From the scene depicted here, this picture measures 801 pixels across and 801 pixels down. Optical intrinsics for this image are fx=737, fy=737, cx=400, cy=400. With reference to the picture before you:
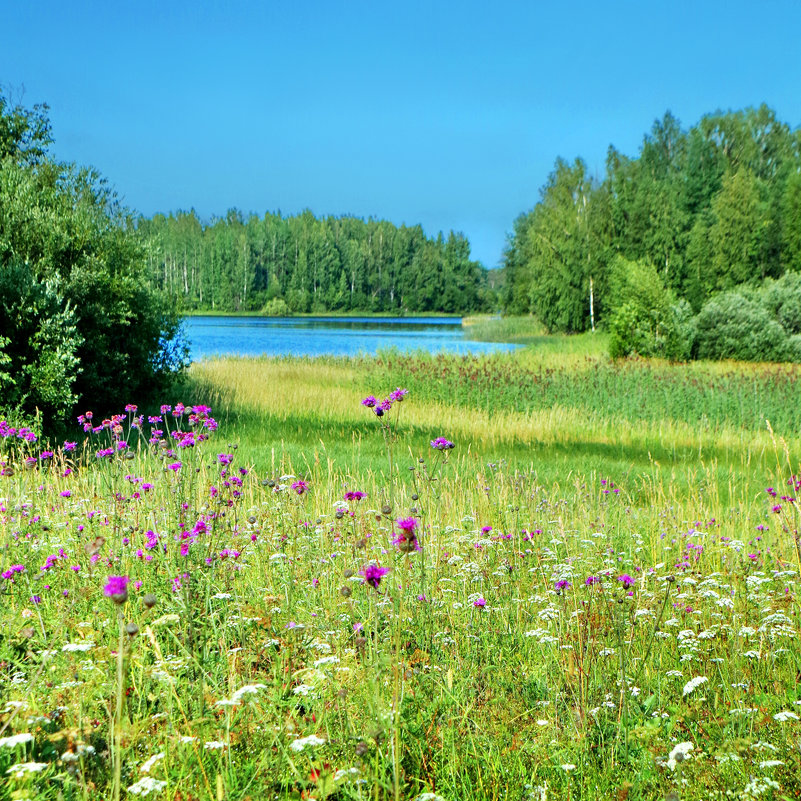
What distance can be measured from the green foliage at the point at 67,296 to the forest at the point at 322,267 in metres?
92.0

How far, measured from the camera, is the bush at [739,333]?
3083 centimetres

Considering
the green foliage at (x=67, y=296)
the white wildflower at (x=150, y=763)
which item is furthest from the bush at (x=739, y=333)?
the white wildflower at (x=150, y=763)

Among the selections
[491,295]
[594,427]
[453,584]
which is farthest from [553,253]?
[491,295]

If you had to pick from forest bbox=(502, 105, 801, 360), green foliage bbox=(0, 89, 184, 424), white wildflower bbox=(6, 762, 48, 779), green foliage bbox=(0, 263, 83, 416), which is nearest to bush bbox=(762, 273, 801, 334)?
forest bbox=(502, 105, 801, 360)

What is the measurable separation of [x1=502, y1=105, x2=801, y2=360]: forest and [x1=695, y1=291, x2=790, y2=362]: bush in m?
0.04

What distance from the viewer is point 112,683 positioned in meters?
2.90

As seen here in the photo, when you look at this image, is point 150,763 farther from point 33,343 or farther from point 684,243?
point 684,243

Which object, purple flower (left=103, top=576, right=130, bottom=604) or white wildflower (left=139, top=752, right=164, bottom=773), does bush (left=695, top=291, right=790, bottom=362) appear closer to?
white wildflower (left=139, top=752, right=164, bottom=773)

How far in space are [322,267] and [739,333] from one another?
9033 cm

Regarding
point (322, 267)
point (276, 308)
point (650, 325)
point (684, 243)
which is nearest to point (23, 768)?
point (650, 325)

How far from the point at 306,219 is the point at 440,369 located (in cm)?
11526

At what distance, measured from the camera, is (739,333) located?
103 feet

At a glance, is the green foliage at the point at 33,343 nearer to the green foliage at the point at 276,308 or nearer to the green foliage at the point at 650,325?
the green foliage at the point at 650,325

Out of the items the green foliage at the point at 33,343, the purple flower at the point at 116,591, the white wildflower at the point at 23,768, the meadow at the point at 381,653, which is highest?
the green foliage at the point at 33,343
